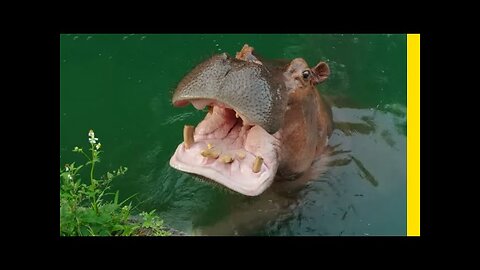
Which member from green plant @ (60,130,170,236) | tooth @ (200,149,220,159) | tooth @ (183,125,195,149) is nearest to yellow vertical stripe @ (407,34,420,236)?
tooth @ (200,149,220,159)

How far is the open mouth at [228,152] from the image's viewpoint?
3.14 metres

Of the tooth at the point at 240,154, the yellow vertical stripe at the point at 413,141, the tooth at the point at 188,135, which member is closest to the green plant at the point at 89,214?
the tooth at the point at 188,135

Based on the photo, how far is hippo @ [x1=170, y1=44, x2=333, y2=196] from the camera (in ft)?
10.0

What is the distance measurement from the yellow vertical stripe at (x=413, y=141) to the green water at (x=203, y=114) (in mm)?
209

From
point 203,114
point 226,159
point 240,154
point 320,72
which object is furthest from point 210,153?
point 203,114

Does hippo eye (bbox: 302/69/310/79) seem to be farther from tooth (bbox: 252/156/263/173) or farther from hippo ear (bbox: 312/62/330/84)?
tooth (bbox: 252/156/263/173)

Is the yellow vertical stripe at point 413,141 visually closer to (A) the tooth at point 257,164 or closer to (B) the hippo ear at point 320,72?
(B) the hippo ear at point 320,72

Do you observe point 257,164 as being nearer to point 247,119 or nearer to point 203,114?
point 247,119

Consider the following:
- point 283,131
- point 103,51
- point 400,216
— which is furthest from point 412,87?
point 103,51

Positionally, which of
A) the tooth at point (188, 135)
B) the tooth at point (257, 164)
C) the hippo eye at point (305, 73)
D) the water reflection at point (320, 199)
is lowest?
the water reflection at point (320, 199)

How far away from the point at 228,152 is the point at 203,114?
6.37 feet

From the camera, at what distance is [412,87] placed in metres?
4.38

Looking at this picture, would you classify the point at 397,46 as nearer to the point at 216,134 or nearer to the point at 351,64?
the point at 351,64

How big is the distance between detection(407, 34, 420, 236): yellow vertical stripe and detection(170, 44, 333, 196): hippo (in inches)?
30.1
